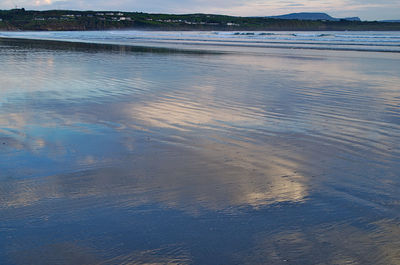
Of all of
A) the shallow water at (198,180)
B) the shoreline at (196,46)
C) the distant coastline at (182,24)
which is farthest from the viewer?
the distant coastline at (182,24)

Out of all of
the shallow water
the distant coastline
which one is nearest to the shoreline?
the shallow water

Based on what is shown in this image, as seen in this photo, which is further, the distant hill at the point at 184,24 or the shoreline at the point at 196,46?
the distant hill at the point at 184,24

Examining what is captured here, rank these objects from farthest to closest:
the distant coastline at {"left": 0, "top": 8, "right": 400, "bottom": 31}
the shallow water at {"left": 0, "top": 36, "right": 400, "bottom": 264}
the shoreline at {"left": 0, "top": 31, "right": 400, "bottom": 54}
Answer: the distant coastline at {"left": 0, "top": 8, "right": 400, "bottom": 31}
the shoreline at {"left": 0, "top": 31, "right": 400, "bottom": 54}
the shallow water at {"left": 0, "top": 36, "right": 400, "bottom": 264}

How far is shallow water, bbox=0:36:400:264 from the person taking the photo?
109 inches

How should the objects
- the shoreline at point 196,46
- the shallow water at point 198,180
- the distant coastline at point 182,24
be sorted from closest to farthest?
the shallow water at point 198,180, the shoreline at point 196,46, the distant coastline at point 182,24

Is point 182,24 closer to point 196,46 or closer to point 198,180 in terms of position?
point 196,46

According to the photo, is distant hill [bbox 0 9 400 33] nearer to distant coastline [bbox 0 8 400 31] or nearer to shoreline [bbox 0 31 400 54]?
distant coastline [bbox 0 8 400 31]

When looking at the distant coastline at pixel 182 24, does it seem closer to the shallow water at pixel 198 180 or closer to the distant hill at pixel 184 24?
the distant hill at pixel 184 24

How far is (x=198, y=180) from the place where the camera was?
4012 mm

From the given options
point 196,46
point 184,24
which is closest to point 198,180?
point 196,46

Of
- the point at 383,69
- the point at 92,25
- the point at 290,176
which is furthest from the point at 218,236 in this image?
the point at 92,25

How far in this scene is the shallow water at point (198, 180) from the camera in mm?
2764

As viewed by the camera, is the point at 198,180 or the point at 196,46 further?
the point at 196,46

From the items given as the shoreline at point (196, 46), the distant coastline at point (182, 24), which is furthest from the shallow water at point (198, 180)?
the distant coastline at point (182, 24)
